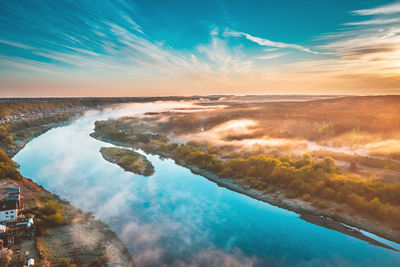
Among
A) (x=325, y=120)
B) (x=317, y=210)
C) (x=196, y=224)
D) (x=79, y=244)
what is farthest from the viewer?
(x=325, y=120)

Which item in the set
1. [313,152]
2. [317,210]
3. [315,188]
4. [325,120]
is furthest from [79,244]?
[325,120]

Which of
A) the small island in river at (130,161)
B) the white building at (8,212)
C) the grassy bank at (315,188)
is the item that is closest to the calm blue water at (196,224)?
the small island in river at (130,161)

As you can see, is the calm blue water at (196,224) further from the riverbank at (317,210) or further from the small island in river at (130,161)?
the small island in river at (130,161)

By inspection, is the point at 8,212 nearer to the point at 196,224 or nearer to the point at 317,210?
the point at 196,224

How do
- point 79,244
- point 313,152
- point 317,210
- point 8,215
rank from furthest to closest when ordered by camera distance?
point 313,152
point 317,210
point 8,215
point 79,244

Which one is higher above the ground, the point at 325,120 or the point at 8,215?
the point at 325,120

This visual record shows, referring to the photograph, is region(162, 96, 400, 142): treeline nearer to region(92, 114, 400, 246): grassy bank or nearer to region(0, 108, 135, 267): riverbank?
region(92, 114, 400, 246): grassy bank

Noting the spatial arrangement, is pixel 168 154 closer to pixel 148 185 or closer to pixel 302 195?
pixel 148 185
